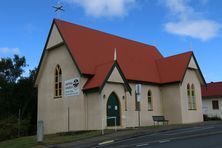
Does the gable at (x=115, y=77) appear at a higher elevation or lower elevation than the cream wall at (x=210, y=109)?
higher

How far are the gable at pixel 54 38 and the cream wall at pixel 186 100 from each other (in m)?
12.4

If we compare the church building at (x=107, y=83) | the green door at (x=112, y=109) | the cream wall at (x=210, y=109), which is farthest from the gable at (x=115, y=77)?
the cream wall at (x=210, y=109)

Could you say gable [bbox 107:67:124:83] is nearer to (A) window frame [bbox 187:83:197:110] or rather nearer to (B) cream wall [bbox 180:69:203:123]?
(B) cream wall [bbox 180:69:203:123]

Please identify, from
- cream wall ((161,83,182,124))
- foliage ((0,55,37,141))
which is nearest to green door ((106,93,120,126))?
cream wall ((161,83,182,124))

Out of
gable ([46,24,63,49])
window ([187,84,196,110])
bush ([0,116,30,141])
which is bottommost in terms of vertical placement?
bush ([0,116,30,141])

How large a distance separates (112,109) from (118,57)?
6.38m

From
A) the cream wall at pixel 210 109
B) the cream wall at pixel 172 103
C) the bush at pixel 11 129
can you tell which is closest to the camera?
the cream wall at pixel 172 103

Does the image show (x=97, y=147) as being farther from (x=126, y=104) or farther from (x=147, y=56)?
(x=147, y=56)

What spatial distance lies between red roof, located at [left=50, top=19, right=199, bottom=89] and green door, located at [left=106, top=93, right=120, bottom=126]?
2003 millimetres

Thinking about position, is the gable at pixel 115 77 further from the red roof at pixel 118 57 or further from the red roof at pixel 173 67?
the red roof at pixel 173 67

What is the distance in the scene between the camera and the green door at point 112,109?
28.6 metres

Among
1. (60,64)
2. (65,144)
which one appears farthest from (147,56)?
(65,144)

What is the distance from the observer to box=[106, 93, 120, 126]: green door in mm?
28627

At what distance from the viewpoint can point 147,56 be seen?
126 ft
